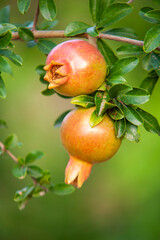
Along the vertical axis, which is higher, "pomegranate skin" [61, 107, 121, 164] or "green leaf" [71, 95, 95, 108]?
"green leaf" [71, 95, 95, 108]

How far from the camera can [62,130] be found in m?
0.88

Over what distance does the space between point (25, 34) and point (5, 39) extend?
0.33 feet

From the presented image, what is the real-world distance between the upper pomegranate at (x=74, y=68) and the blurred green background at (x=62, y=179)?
162cm

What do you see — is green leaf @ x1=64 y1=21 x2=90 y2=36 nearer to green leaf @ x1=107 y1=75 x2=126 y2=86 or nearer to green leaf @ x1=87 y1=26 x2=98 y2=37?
green leaf @ x1=87 y1=26 x2=98 y2=37

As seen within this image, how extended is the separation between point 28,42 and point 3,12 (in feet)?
0.75

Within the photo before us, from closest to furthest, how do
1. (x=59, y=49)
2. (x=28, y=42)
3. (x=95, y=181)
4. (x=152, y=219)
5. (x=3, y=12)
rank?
1. (x=59, y=49)
2. (x=28, y=42)
3. (x=3, y=12)
4. (x=152, y=219)
5. (x=95, y=181)

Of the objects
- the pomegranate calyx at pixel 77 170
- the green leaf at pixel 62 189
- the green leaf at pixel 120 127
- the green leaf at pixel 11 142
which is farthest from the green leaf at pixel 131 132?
the green leaf at pixel 11 142

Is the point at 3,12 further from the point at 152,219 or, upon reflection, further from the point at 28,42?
the point at 152,219

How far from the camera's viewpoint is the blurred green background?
2514 mm

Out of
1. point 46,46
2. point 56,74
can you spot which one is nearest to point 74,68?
point 56,74

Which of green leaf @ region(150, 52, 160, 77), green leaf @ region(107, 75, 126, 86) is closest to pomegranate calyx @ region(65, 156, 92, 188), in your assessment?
green leaf @ region(107, 75, 126, 86)

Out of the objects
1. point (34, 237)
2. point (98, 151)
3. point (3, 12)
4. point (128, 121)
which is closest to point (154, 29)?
point (128, 121)

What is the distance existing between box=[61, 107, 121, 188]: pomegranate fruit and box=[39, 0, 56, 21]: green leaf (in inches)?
12.0

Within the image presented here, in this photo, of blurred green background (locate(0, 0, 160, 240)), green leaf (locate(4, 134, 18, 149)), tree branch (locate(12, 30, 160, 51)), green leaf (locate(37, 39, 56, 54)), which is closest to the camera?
tree branch (locate(12, 30, 160, 51))
